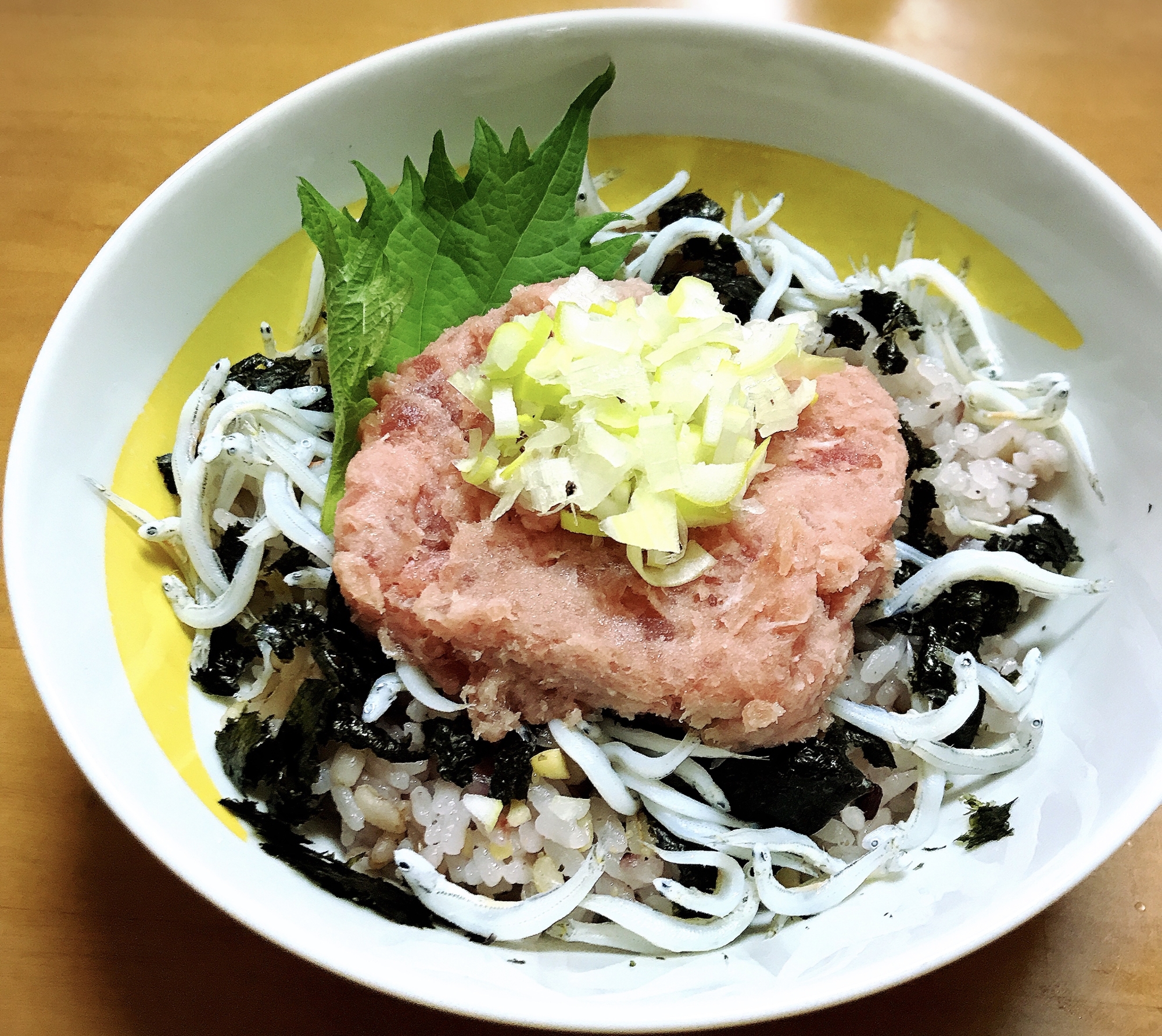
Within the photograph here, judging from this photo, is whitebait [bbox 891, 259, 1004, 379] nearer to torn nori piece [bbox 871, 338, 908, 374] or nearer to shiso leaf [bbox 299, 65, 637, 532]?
torn nori piece [bbox 871, 338, 908, 374]

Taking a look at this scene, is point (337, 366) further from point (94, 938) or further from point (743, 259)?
point (94, 938)

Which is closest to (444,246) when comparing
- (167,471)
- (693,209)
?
(693,209)

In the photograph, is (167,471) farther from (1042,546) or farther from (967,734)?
(1042,546)

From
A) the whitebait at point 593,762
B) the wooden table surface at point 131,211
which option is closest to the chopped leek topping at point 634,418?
the whitebait at point 593,762

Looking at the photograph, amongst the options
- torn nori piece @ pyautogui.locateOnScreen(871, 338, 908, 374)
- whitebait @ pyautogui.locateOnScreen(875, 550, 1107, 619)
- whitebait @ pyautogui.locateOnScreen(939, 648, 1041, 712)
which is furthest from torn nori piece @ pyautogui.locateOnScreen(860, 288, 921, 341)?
whitebait @ pyautogui.locateOnScreen(939, 648, 1041, 712)

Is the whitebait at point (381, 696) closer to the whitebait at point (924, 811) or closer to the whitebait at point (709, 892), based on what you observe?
the whitebait at point (709, 892)

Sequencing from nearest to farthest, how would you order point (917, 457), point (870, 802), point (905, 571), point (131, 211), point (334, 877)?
point (334, 877), point (870, 802), point (905, 571), point (917, 457), point (131, 211)
